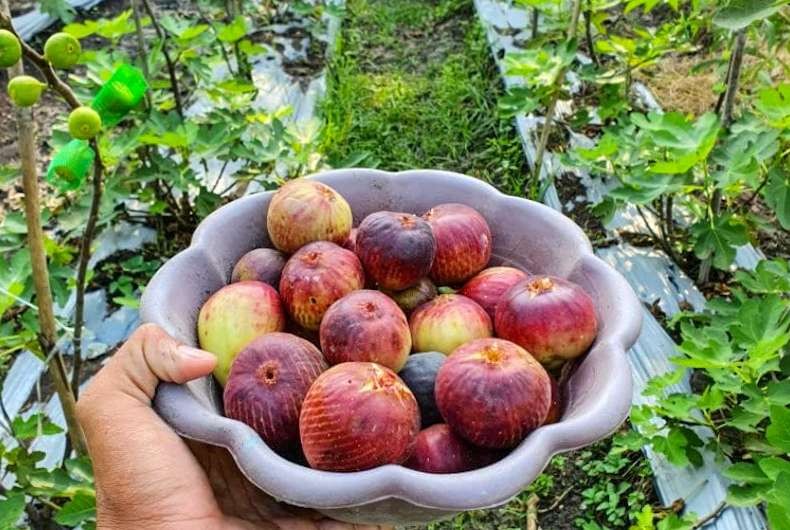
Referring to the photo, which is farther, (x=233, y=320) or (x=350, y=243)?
(x=350, y=243)

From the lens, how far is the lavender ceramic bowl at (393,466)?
98cm

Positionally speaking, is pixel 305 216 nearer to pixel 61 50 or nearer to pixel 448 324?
pixel 448 324

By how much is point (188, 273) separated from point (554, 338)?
632mm

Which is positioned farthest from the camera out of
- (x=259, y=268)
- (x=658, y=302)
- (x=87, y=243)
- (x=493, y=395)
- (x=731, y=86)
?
(x=658, y=302)

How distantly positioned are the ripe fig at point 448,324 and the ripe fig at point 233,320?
0.80 ft

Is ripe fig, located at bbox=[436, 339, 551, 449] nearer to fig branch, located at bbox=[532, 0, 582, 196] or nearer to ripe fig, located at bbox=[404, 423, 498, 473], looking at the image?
ripe fig, located at bbox=[404, 423, 498, 473]

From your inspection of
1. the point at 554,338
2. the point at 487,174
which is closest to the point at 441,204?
the point at 554,338

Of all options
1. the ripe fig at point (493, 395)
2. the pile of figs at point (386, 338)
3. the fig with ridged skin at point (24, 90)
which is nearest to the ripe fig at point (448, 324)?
the pile of figs at point (386, 338)

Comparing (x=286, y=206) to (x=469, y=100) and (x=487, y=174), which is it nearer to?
(x=487, y=174)

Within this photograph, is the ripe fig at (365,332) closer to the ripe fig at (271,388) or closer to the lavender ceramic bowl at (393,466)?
the ripe fig at (271,388)

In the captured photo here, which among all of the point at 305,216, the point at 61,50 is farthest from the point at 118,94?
the point at 305,216

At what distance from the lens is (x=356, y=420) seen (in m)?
1.07

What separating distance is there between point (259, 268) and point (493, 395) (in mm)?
524

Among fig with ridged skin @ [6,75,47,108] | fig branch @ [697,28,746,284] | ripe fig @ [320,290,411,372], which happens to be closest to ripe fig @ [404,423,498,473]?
ripe fig @ [320,290,411,372]
